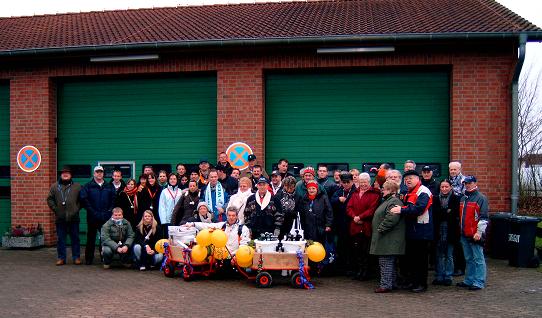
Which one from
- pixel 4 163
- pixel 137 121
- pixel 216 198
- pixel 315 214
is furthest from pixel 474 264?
pixel 4 163

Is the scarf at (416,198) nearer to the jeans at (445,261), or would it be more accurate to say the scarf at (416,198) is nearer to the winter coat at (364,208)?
the winter coat at (364,208)

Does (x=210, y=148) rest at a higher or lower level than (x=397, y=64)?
lower

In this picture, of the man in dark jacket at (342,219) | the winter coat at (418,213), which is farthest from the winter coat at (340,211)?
the winter coat at (418,213)

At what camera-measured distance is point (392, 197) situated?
28.1ft

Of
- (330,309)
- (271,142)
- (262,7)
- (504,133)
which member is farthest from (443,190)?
(262,7)

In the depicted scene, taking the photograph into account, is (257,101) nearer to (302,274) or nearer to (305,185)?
(305,185)

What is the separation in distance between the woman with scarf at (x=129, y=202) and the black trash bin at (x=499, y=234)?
6896 mm

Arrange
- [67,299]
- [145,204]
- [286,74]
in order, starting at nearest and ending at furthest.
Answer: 1. [67,299]
2. [145,204]
3. [286,74]

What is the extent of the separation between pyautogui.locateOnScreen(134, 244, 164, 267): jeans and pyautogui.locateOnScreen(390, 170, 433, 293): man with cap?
4.35 meters

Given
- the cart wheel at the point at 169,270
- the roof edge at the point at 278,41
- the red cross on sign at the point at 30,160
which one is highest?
the roof edge at the point at 278,41

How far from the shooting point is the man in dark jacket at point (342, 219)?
31.7 feet

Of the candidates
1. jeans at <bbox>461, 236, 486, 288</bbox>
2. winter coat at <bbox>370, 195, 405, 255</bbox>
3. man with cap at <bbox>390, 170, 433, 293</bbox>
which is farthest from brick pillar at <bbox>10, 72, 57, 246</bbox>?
jeans at <bbox>461, 236, 486, 288</bbox>

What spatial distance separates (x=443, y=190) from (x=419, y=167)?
11.7 feet

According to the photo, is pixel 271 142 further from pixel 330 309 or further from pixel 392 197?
pixel 330 309
